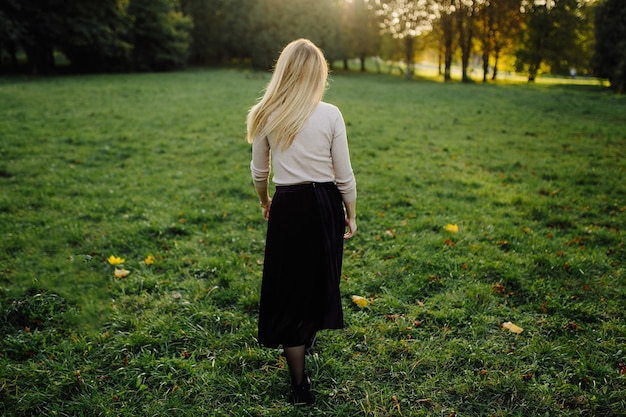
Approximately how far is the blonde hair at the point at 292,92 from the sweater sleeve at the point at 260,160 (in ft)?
0.49

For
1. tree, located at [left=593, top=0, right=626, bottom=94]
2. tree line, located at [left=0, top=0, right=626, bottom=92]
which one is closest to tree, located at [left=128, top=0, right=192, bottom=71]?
tree line, located at [left=0, top=0, right=626, bottom=92]

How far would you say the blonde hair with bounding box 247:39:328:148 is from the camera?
8.62 feet

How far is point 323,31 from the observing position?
4303cm

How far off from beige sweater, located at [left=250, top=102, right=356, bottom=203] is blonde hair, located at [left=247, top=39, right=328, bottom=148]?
7 cm

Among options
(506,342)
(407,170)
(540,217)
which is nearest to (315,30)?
(407,170)

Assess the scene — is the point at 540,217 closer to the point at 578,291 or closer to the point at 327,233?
the point at 578,291

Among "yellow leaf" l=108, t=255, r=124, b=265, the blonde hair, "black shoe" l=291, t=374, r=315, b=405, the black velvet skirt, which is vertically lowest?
"black shoe" l=291, t=374, r=315, b=405

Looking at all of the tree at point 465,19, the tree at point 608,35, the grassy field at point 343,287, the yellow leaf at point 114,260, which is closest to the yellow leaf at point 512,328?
the grassy field at point 343,287

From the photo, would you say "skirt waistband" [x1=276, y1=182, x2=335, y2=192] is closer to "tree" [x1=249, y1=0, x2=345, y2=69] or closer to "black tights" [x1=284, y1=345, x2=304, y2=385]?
"black tights" [x1=284, y1=345, x2=304, y2=385]

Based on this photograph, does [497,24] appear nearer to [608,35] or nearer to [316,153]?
[608,35]

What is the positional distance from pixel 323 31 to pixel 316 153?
44612 mm

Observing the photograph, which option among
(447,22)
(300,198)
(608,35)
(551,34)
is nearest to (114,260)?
(300,198)

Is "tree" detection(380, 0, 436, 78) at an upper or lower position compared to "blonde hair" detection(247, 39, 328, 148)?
upper

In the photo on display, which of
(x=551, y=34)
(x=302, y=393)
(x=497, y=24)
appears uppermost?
(x=497, y=24)
